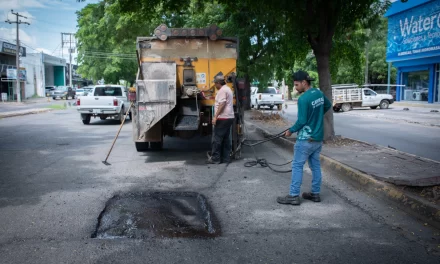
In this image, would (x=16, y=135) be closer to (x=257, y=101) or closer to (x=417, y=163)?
(x=417, y=163)

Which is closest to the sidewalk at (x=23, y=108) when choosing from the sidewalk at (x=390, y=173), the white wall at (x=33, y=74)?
the white wall at (x=33, y=74)

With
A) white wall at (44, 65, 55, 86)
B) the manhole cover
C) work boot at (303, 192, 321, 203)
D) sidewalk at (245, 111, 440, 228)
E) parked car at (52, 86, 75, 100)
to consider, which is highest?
white wall at (44, 65, 55, 86)

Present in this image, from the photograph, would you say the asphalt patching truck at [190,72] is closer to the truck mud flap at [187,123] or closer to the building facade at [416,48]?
the truck mud flap at [187,123]

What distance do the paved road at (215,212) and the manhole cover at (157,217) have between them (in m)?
0.14

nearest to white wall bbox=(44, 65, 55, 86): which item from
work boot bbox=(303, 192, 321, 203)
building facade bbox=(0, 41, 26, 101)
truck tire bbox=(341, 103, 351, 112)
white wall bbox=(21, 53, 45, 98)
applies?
white wall bbox=(21, 53, 45, 98)

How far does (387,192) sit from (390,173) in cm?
108

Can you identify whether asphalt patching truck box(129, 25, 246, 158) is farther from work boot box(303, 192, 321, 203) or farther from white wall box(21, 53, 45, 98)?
white wall box(21, 53, 45, 98)

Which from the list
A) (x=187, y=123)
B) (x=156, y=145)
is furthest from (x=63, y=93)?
(x=187, y=123)

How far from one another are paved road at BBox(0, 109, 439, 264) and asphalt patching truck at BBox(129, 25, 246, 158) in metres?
0.91

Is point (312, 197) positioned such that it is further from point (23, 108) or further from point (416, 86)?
point (416, 86)

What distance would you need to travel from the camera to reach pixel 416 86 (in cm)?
3478

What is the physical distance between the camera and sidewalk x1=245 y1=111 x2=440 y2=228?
15.9ft

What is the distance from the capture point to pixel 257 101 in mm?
28328

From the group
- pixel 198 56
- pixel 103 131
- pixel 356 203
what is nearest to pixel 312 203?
pixel 356 203
